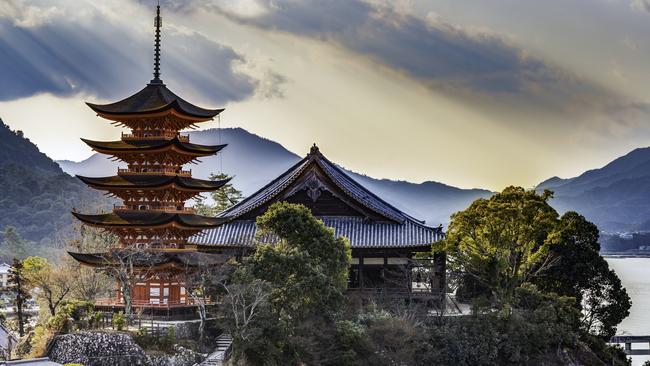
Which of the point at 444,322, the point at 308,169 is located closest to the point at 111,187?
the point at 308,169

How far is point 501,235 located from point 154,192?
12763 mm

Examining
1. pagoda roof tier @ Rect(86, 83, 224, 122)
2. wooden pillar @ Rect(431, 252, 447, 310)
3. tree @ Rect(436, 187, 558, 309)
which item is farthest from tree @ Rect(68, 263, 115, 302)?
tree @ Rect(436, 187, 558, 309)

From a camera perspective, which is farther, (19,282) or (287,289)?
(19,282)

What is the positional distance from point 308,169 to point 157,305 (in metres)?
10.9

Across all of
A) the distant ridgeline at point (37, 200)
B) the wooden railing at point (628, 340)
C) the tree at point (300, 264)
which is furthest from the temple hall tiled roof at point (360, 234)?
the distant ridgeline at point (37, 200)

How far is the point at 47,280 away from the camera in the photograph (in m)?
31.2

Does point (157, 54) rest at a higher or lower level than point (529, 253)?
higher

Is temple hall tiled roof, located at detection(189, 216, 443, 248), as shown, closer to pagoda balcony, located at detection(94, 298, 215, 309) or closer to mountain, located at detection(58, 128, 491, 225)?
pagoda balcony, located at detection(94, 298, 215, 309)

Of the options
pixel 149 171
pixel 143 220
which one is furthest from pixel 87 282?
pixel 143 220

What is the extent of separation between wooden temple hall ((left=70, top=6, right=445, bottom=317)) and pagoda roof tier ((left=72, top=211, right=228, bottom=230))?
38mm

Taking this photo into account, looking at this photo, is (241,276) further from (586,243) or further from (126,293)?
(586,243)

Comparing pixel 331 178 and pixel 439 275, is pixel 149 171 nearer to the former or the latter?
pixel 331 178

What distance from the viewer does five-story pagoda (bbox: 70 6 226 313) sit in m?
31.1

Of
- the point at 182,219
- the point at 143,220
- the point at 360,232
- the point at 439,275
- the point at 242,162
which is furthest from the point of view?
the point at 242,162
